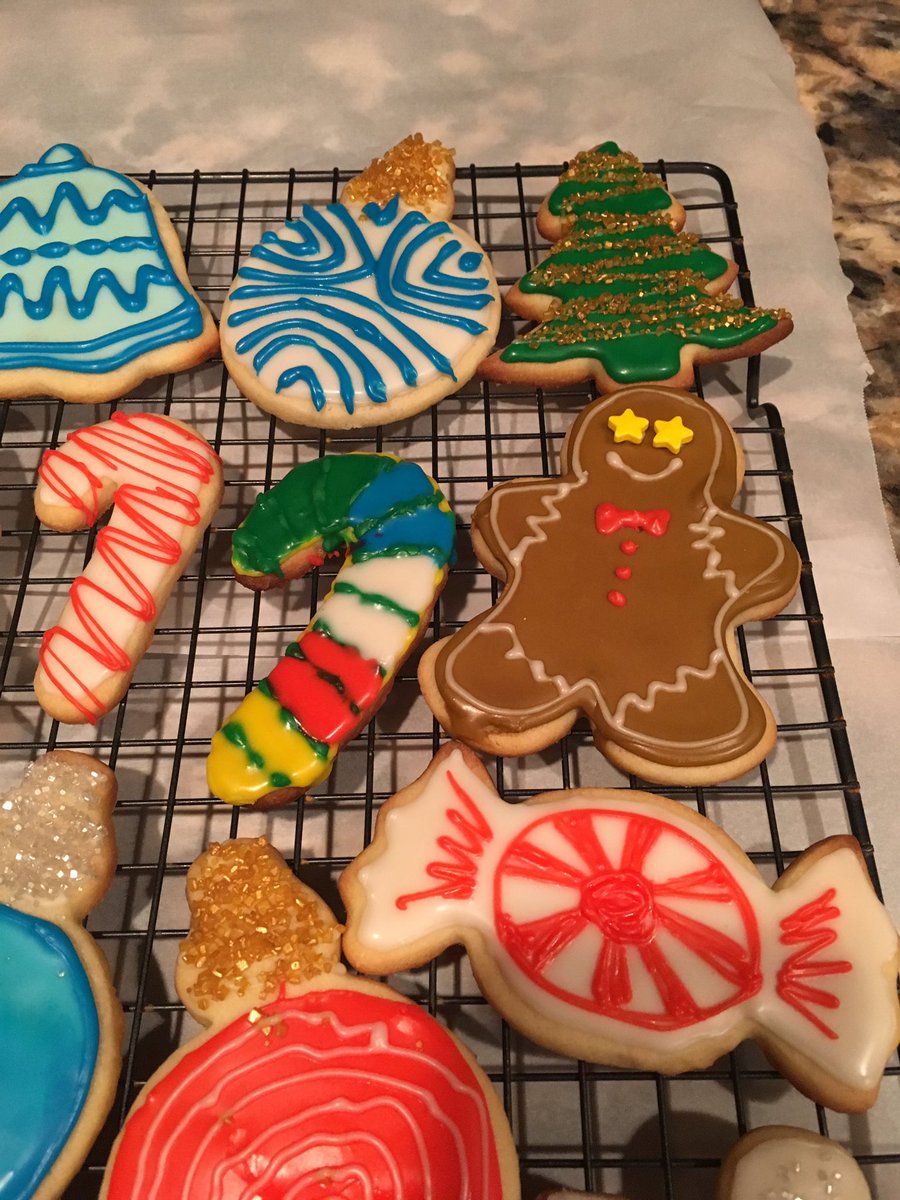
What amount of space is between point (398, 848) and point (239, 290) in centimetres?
103

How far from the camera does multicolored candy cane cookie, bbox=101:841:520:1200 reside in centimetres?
109

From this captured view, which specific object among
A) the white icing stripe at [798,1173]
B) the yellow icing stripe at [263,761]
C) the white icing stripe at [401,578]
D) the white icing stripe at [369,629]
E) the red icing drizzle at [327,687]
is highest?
the white icing stripe at [401,578]

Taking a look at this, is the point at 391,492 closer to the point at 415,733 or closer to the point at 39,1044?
the point at 415,733

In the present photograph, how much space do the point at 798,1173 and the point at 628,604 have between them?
0.71 metres

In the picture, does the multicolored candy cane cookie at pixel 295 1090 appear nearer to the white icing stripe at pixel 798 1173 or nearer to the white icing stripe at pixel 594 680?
the white icing stripe at pixel 798 1173

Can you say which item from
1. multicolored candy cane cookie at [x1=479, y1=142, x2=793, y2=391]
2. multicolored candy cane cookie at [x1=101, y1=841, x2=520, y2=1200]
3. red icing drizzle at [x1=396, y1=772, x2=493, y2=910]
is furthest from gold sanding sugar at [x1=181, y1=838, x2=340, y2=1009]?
multicolored candy cane cookie at [x1=479, y1=142, x2=793, y2=391]

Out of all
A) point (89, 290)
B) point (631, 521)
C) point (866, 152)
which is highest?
point (866, 152)

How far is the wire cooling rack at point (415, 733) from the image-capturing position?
1315 mm

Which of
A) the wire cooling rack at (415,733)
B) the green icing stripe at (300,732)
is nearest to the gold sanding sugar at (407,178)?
the wire cooling rack at (415,733)

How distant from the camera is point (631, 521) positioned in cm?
148

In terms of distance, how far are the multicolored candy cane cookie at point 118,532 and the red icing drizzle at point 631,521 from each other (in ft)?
2.01

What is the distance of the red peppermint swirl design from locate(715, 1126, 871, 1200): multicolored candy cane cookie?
Result: 0.14 m

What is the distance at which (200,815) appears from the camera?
1519mm

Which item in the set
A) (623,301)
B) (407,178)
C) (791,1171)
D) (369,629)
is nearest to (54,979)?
(369,629)
